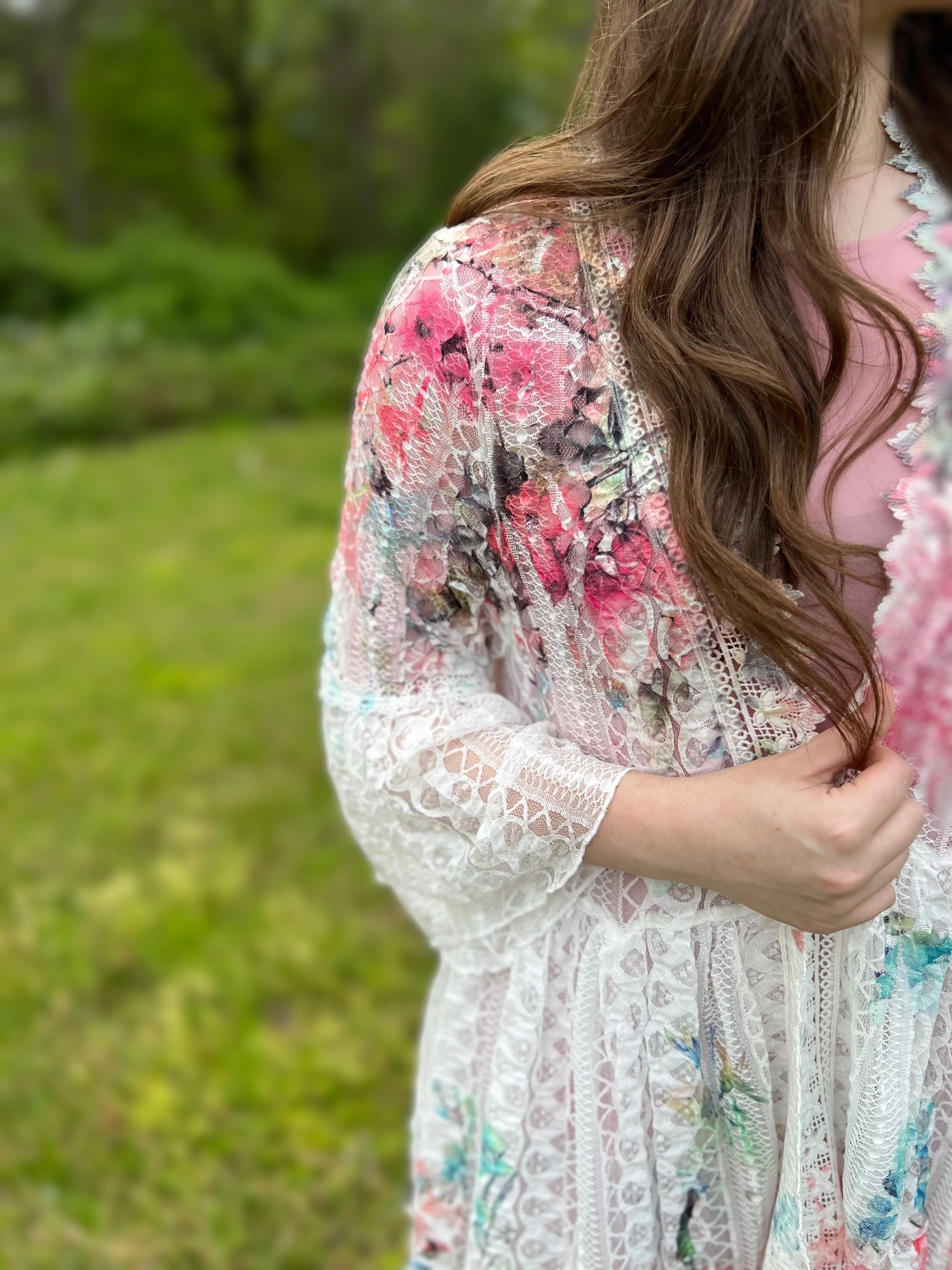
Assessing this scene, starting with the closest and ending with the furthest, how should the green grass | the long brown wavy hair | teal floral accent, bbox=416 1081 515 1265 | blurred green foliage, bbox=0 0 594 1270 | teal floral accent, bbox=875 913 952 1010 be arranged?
the long brown wavy hair
teal floral accent, bbox=875 913 952 1010
teal floral accent, bbox=416 1081 515 1265
the green grass
blurred green foliage, bbox=0 0 594 1270

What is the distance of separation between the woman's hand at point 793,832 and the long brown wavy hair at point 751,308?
46 millimetres

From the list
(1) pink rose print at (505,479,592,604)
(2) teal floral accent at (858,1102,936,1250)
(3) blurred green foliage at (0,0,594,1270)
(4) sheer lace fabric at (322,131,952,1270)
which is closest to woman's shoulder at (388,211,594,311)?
(4) sheer lace fabric at (322,131,952,1270)

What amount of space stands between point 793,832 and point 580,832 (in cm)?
20

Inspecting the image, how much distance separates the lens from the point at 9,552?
19.1ft

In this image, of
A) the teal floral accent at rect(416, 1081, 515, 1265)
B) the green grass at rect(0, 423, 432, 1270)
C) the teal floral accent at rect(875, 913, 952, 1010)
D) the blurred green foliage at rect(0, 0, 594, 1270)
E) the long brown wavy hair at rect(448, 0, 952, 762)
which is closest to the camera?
the long brown wavy hair at rect(448, 0, 952, 762)

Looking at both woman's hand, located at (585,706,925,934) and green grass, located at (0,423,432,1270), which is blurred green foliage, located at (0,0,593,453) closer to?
green grass, located at (0,423,432,1270)

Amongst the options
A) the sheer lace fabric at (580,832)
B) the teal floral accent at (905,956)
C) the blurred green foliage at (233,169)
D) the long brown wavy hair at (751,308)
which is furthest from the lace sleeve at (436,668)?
the blurred green foliage at (233,169)

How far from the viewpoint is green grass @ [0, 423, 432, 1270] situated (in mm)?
2283

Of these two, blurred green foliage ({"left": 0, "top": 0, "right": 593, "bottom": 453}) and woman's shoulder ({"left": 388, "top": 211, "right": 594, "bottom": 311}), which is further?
blurred green foliage ({"left": 0, "top": 0, "right": 593, "bottom": 453})

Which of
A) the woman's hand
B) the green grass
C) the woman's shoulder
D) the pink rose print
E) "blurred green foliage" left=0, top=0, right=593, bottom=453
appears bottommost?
the green grass

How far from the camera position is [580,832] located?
0.98 metres

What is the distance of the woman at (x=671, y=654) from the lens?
84 centimetres

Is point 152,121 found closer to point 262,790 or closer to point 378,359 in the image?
point 262,790

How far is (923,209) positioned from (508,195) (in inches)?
14.5
